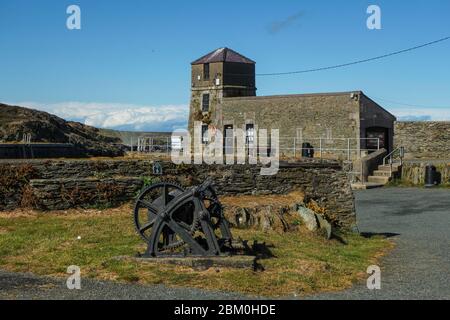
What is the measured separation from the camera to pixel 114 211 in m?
15.8

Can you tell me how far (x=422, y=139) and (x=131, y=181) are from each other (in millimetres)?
29367

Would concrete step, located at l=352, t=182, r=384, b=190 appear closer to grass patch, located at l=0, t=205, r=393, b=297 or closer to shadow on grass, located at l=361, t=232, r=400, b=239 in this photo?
shadow on grass, located at l=361, t=232, r=400, b=239

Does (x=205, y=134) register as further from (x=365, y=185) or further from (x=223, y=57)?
(x=365, y=185)

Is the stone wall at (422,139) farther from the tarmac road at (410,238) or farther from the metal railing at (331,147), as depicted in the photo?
the tarmac road at (410,238)

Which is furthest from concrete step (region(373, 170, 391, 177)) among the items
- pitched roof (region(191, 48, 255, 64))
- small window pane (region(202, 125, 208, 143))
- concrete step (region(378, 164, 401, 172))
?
pitched roof (region(191, 48, 255, 64))

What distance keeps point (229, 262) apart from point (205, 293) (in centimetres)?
135

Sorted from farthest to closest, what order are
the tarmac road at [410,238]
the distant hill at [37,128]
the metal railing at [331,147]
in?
the distant hill at [37,128], the metal railing at [331,147], the tarmac road at [410,238]

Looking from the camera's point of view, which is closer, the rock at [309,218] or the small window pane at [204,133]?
the rock at [309,218]

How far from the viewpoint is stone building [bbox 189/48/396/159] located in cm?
3381

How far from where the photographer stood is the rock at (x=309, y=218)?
49.1 feet

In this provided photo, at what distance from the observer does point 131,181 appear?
16.4m

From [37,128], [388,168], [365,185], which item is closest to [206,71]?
[37,128]

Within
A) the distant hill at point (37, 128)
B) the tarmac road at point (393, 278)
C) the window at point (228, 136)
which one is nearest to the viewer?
the tarmac road at point (393, 278)

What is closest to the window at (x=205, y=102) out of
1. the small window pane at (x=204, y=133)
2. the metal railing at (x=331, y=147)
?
the small window pane at (x=204, y=133)
